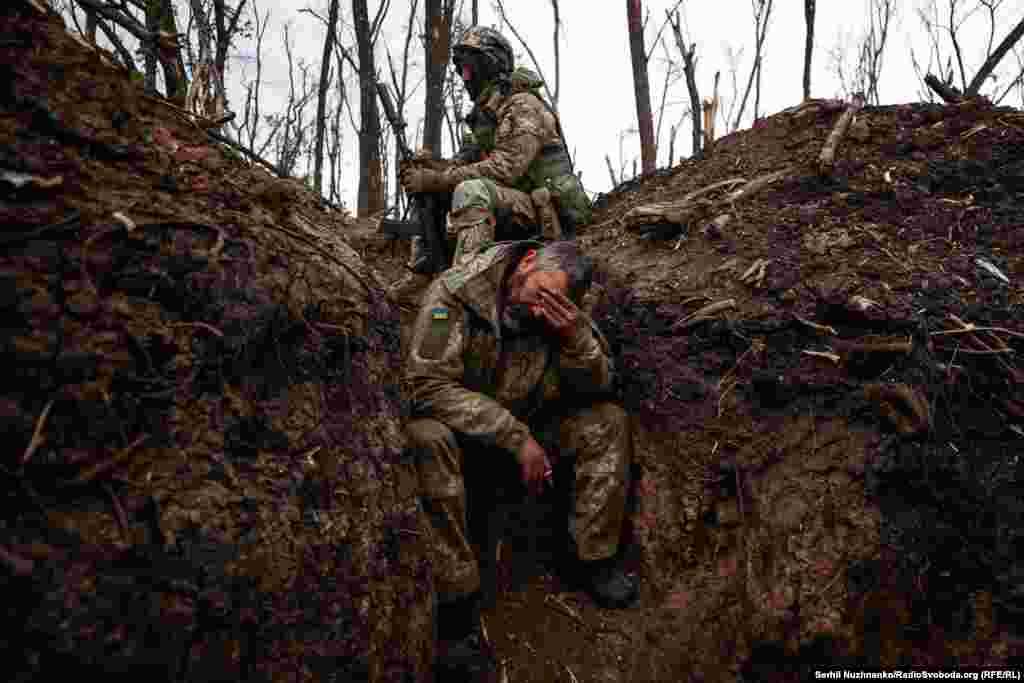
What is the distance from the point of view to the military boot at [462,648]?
2.02 meters

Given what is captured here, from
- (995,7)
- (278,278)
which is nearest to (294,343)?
(278,278)

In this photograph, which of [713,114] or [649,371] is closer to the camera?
[649,371]

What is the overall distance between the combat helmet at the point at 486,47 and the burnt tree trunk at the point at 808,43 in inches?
291

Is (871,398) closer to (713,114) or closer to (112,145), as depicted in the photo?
(112,145)

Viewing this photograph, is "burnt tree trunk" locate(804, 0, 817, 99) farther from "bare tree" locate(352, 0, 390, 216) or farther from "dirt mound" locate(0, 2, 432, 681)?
"dirt mound" locate(0, 2, 432, 681)

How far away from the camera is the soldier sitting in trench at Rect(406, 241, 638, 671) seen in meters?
2.14

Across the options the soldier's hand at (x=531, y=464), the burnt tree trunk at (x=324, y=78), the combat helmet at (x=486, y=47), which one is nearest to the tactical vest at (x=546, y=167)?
the combat helmet at (x=486, y=47)

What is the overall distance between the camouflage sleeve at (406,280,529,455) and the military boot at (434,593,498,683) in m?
0.61

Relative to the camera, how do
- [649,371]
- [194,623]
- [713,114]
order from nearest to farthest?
[194,623] → [649,371] → [713,114]

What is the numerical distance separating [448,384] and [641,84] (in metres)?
7.67

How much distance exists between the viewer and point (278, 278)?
5.93 feet

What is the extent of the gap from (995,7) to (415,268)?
12330mm

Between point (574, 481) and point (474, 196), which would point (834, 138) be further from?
point (574, 481)

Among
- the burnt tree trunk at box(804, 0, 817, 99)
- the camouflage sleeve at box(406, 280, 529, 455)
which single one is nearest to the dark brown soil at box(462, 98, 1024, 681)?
the camouflage sleeve at box(406, 280, 529, 455)
